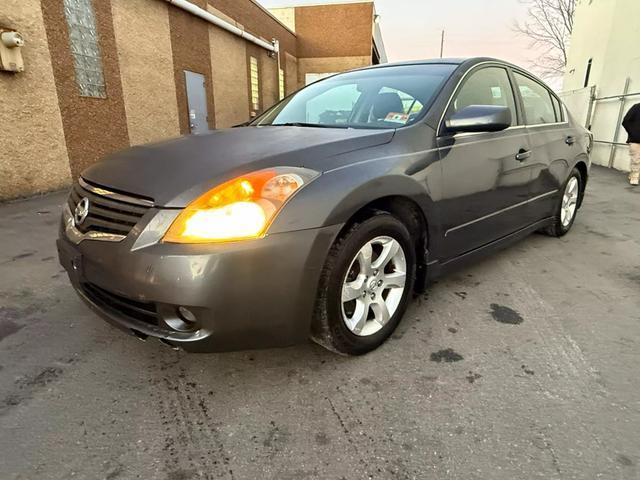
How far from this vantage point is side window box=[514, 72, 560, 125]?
3.47 metres

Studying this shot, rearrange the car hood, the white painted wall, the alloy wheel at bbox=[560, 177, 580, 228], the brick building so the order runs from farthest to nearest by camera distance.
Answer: the white painted wall → the brick building → the alloy wheel at bbox=[560, 177, 580, 228] → the car hood

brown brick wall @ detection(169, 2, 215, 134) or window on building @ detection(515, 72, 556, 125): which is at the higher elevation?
brown brick wall @ detection(169, 2, 215, 134)

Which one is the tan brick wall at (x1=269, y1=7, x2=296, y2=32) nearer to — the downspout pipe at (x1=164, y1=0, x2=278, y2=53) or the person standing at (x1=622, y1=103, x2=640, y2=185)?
the downspout pipe at (x1=164, y1=0, x2=278, y2=53)

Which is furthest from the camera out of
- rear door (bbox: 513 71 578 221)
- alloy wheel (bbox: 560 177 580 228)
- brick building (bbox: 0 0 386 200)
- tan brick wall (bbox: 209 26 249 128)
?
tan brick wall (bbox: 209 26 249 128)

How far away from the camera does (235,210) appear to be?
69.1 inches

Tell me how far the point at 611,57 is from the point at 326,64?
14.3 m

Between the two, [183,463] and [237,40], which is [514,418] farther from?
[237,40]

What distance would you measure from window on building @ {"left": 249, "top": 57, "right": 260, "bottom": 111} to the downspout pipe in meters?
0.66

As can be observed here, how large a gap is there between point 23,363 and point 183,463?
1255 millimetres

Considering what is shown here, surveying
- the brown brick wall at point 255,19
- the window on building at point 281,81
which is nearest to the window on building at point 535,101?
the brown brick wall at point 255,19

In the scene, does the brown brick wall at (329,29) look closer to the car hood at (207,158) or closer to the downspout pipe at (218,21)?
the downspout pipe at (218,21)

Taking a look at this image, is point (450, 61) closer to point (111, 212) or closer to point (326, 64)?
point (111, 212)

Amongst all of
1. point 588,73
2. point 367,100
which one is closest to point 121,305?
point 367,100

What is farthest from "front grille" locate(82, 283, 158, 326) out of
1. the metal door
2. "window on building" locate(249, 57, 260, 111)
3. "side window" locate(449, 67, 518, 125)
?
"window on building" locate(249, 57, 260, 111)
